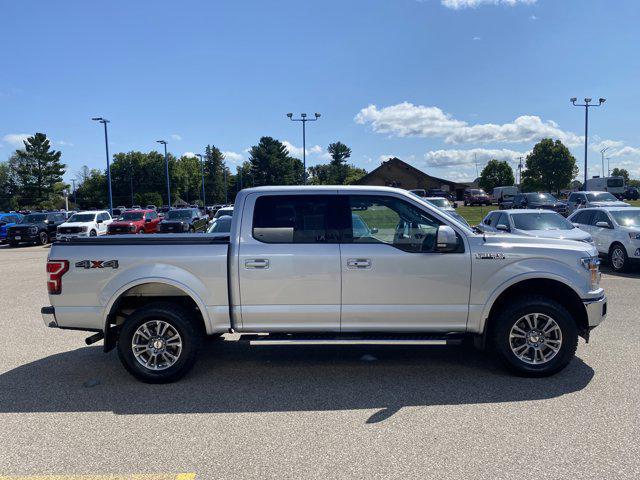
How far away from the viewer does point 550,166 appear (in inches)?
2717

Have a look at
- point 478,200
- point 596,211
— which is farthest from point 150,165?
point 596,211

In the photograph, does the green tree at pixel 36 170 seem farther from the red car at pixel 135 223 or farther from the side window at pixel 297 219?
the side window at pixel 297 219

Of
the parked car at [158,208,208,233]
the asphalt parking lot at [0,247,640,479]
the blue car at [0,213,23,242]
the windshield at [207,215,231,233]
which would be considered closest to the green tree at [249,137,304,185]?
the blue car at [0,213,23,242]

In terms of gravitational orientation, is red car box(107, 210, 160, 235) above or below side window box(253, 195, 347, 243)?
A: below

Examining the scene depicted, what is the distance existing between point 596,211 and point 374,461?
12.6m

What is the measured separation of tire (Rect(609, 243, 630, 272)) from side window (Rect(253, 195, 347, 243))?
9912 millimetres

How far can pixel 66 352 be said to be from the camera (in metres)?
6.34

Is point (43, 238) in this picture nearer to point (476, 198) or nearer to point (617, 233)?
point (617, 233)

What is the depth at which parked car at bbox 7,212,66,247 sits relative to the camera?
26.6 metres

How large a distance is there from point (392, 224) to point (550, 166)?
71.9 meters

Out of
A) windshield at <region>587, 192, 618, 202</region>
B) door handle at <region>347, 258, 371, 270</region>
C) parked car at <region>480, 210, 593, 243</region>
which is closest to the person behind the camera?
door handle at <region>347, 258, 371, 270</region>

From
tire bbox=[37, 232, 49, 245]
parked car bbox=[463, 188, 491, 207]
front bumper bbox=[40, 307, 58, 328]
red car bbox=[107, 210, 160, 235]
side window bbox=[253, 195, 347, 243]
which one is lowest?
tire bbox=[37, 232, 49, 245]

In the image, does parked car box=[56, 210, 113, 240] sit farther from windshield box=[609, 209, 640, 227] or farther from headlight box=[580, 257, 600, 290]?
headlight box=[580, 257, 600, 290]

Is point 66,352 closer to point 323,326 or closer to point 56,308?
point 56,308
